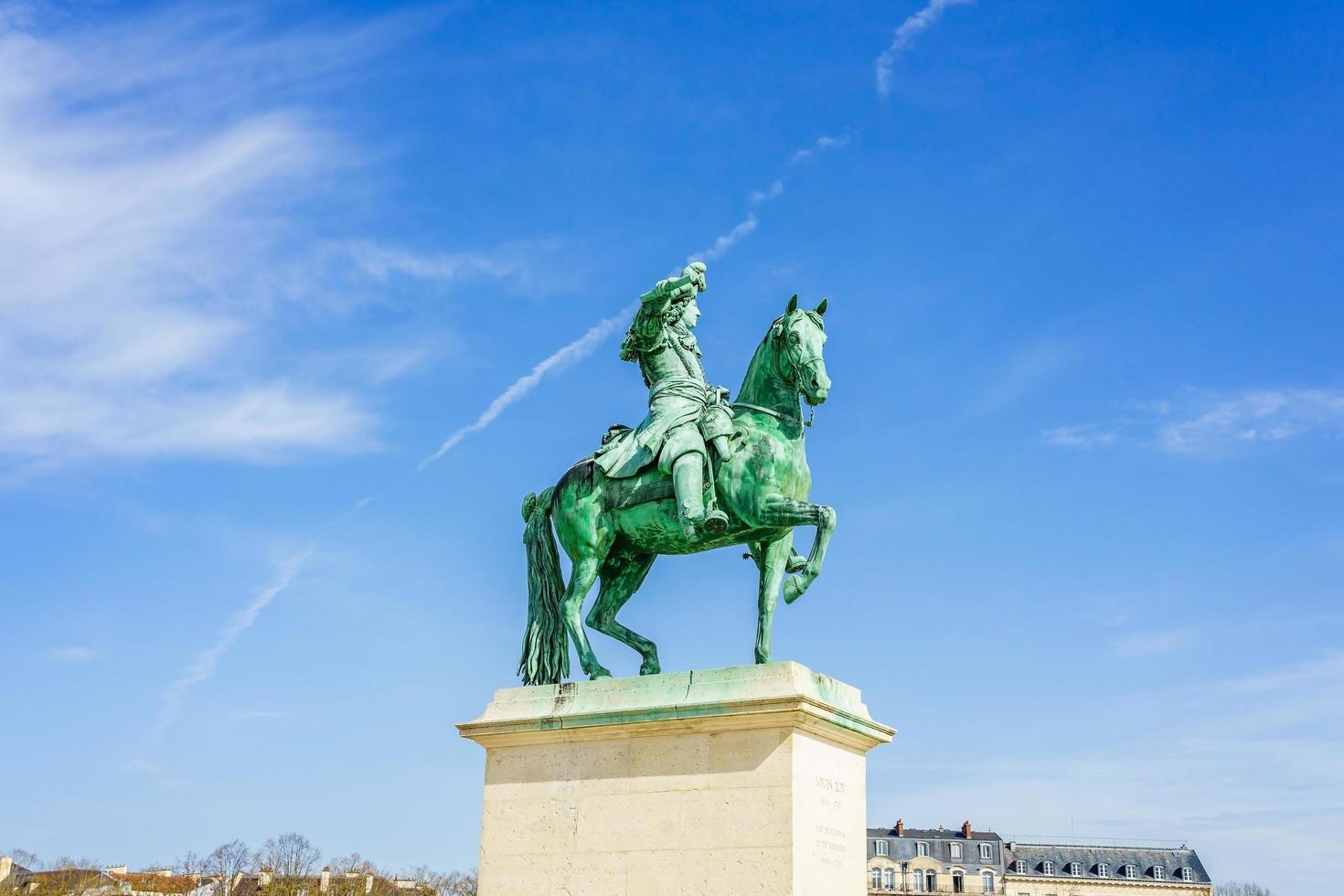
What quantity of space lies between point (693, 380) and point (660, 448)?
1.02 m

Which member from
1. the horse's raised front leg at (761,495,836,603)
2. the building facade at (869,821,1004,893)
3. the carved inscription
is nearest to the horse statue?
the horse's raised front leg at (761,495,836,603)

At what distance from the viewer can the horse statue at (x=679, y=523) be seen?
13352mm

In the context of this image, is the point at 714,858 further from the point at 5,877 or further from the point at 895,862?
the point at 895,862

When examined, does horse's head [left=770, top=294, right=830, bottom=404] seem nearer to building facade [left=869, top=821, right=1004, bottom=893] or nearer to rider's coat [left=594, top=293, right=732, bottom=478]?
rider's coat [left=594, top=293, right=732, bottom=478]

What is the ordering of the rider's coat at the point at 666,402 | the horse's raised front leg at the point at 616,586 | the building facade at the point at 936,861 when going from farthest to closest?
the building facade at the point at 936,861 → the horse's raised front leg at the point at 616,586 → the rider's coat at the point at 666,402

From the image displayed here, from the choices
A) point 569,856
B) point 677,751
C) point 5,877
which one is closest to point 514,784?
point 569,856

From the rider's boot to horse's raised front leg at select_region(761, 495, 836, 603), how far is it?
1.50ft

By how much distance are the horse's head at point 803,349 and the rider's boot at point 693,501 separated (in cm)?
118

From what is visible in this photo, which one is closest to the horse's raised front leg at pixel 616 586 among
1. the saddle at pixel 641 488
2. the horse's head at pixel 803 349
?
the saddle at pixel 641 488

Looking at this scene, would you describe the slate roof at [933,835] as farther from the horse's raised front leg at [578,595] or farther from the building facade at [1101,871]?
the horse's raised front leg at [578,595]

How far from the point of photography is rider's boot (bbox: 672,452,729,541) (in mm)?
13297

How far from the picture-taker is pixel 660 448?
1384 cm

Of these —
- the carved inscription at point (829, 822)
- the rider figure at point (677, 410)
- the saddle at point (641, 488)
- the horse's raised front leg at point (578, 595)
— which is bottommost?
the carved inscription at point (829, 822)

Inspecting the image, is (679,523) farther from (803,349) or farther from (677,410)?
(803,349)
